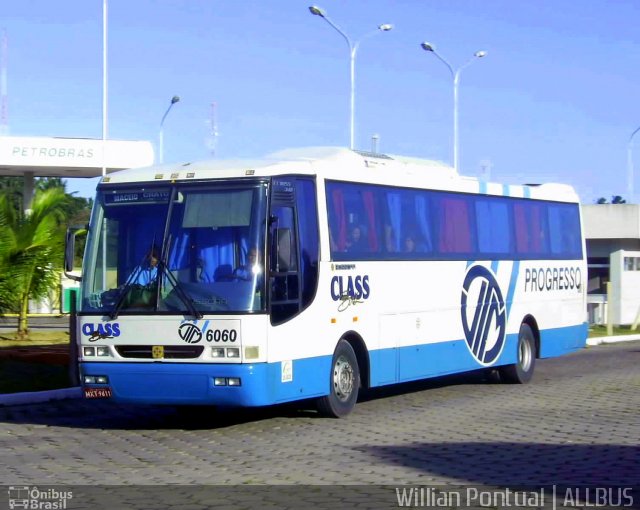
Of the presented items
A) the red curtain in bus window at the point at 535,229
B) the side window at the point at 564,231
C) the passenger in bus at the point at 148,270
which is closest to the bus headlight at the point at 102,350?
the passenger in bus at the point at 148,270

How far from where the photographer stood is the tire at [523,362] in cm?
1920

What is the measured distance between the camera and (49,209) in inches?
941

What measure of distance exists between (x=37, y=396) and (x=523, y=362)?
8240mm

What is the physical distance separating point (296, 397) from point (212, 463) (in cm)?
262

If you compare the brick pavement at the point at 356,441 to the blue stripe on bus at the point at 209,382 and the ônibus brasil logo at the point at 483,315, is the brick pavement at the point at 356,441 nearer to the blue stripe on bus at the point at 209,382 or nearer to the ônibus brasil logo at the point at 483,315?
the blue stripe on bus at the point at 209,382

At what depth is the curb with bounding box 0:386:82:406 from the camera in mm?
16141

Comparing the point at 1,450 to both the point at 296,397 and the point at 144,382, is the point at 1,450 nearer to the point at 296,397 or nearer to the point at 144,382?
the point at 144,382

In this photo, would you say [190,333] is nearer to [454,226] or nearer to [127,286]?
[127,286]

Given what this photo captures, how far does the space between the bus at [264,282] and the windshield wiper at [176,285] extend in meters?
0.01

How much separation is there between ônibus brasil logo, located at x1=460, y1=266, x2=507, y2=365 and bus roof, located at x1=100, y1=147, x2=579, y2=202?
4.87 ft

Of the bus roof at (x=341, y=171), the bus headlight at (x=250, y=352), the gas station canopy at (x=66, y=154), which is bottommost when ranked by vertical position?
the bus headlight at (x=250, y=352)

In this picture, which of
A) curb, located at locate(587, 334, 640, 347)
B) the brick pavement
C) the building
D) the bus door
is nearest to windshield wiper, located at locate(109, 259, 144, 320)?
the brick pavement

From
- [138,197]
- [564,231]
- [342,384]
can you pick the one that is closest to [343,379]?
[342,384]

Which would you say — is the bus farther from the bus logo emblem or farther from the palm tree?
the palm tree
